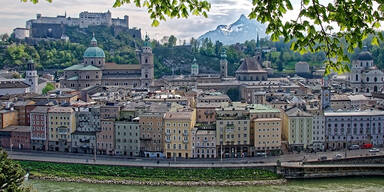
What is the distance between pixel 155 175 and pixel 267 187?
16.7 ft

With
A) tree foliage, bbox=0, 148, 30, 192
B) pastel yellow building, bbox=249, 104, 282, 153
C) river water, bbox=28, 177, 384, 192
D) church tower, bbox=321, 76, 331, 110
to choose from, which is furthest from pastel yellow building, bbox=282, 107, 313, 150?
Result: tree foliage, bbox=0, 148, 30, 192

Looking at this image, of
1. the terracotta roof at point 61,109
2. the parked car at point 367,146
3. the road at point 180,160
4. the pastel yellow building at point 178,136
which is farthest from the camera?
the terracotta roof at point 61,109

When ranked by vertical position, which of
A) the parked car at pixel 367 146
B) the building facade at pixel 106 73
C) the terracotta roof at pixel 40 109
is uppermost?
the building facade at pixel 106 73

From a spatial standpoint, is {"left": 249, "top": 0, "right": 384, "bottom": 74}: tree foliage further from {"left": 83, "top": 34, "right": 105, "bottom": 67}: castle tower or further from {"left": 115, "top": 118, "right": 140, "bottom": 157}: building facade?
{"left": 83, "top": 34, "right": 105, "bottom": 67}: castle tower

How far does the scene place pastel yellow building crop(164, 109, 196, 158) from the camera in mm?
26172

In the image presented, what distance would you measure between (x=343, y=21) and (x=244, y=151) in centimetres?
2340

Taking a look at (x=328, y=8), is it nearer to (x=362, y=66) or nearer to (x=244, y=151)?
(x=244, y=151)

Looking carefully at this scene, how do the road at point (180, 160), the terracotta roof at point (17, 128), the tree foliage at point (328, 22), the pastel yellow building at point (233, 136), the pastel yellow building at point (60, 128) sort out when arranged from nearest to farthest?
the tree foliage at point (328, 22) < the road at point (180, 160) < the pastel yellow building at point (233, 136) < the pastel yellow building at point (60, 128) < the terracotta roof at point (17, 128)

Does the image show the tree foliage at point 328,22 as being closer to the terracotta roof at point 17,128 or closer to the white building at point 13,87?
the terracotta roof at point 17,128

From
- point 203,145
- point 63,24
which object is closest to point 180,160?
point 203,145

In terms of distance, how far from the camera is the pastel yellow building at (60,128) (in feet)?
93.5

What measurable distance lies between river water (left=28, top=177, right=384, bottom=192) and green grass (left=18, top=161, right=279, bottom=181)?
0.93 metres

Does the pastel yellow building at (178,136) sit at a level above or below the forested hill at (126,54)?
below

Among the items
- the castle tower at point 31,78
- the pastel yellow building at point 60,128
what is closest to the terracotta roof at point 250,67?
the castle tower at point 31,78
